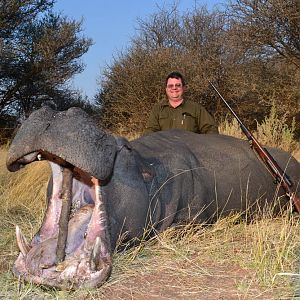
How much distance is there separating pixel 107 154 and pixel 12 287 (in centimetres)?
90

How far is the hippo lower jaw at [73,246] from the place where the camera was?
3.03 meters

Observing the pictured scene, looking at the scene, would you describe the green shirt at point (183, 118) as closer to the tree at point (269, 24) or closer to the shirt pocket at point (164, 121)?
the shirt pocket at point (164, 121)

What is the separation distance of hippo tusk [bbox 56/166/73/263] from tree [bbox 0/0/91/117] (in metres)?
13.1

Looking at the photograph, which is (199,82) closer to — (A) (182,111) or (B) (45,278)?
(A) (182,111)

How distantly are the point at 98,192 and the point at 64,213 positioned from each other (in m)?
0.22

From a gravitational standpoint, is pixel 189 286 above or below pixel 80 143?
below

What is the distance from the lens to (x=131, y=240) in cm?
358

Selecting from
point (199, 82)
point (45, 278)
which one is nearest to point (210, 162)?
point (45, 278)

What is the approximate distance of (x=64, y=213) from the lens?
3160mm

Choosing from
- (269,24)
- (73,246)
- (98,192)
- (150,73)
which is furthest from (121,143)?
(150,73)

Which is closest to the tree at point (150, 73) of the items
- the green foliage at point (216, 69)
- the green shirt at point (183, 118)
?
the green foliage at point (216, 69)

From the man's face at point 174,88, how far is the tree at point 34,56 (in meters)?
10.1

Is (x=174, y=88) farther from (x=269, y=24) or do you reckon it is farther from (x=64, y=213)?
(x=269, y=24)

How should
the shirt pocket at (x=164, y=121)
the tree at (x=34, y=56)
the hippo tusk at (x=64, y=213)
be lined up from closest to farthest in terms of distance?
the hippo tusk at (x=64, y=213)
the shirt pocket at (x=164, y=121)
the tree at (x=34, y=56)
